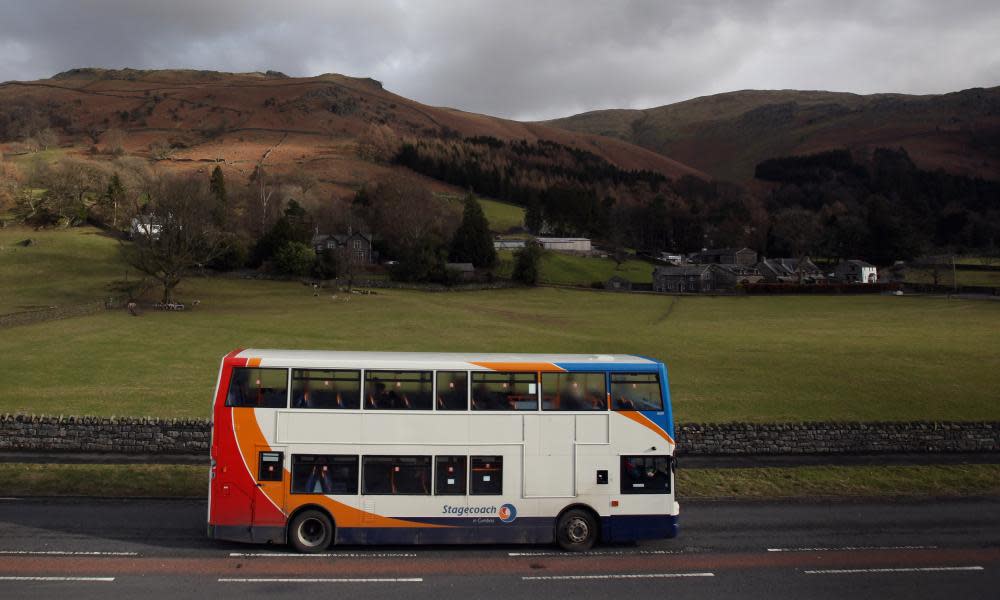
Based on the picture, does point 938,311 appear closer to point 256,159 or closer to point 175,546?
point 175,546

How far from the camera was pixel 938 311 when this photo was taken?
74.4 m

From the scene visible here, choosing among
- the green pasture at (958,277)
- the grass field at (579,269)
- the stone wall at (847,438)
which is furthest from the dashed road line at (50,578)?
the green pasture at (958,277)

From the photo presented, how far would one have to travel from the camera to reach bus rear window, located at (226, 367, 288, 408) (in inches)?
670

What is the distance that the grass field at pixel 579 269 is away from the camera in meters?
111

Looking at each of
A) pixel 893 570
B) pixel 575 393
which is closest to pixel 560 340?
pixel 575 393

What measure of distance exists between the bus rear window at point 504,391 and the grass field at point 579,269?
85379 millimetres

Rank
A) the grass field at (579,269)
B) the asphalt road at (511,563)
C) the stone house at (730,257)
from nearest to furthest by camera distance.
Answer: the asphalt road at (511,563), the grass field at (579,269), the stone house at (730,257)

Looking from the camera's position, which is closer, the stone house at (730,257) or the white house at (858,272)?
the white house at (858,272)

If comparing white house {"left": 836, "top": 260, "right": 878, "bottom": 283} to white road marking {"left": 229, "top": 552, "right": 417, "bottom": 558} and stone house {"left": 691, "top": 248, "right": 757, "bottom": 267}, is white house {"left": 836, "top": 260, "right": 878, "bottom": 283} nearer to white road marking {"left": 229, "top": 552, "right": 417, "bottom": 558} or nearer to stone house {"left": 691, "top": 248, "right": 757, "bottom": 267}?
stone house {"left": 691, "top": 248, "right": 757, "bottom": 267}

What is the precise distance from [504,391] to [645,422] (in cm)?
374

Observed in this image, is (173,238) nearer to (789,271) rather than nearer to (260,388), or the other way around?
(260,388)

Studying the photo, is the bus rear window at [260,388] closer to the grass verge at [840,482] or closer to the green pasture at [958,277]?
the grass verge at [840,482]

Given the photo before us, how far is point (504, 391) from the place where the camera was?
17.6 m

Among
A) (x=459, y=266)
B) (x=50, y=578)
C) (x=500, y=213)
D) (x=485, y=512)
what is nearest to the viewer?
(x=50, y=578)
